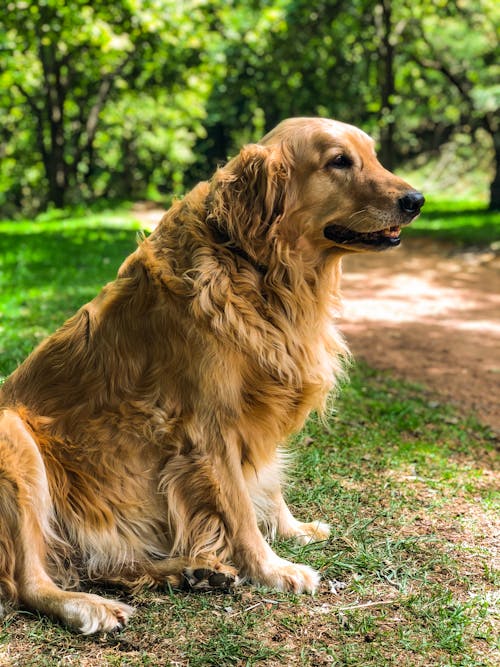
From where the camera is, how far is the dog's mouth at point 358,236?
10.4 ft

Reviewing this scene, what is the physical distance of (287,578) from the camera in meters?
3.02

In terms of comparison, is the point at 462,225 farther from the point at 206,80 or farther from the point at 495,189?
the point at 206,80

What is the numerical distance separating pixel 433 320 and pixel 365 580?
5946 millimetres

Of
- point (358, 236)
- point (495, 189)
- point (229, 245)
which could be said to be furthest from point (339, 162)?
point (495, 189)

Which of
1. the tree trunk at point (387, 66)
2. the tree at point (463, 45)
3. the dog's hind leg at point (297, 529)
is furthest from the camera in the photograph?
the tree at point (463, 45)

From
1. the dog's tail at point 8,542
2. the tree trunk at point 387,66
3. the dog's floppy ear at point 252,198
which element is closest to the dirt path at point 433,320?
the dog's floppy ear at point 252,198

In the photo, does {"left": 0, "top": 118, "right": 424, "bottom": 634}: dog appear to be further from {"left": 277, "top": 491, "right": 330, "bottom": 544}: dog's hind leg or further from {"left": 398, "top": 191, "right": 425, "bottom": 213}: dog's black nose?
{"left": 277, "top": 491, "right": 330, "bottom": 544}: dog's hind leg

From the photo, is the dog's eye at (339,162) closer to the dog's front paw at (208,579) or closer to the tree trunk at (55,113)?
the dog's front paw at (208,579)

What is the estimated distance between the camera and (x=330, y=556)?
10.9ft

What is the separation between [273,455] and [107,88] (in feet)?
68.3

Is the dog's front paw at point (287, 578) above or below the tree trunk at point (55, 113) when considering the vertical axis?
below

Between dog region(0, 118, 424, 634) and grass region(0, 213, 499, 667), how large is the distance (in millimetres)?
199

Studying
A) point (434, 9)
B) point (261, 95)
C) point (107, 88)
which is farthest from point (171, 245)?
point (261, 95)

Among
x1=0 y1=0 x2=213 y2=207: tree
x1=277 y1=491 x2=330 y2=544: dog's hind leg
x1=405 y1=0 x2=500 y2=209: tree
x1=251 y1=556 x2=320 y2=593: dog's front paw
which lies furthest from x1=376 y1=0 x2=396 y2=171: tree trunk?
x1=251 y1=556 x2=320 y2=593: dog's front paw
